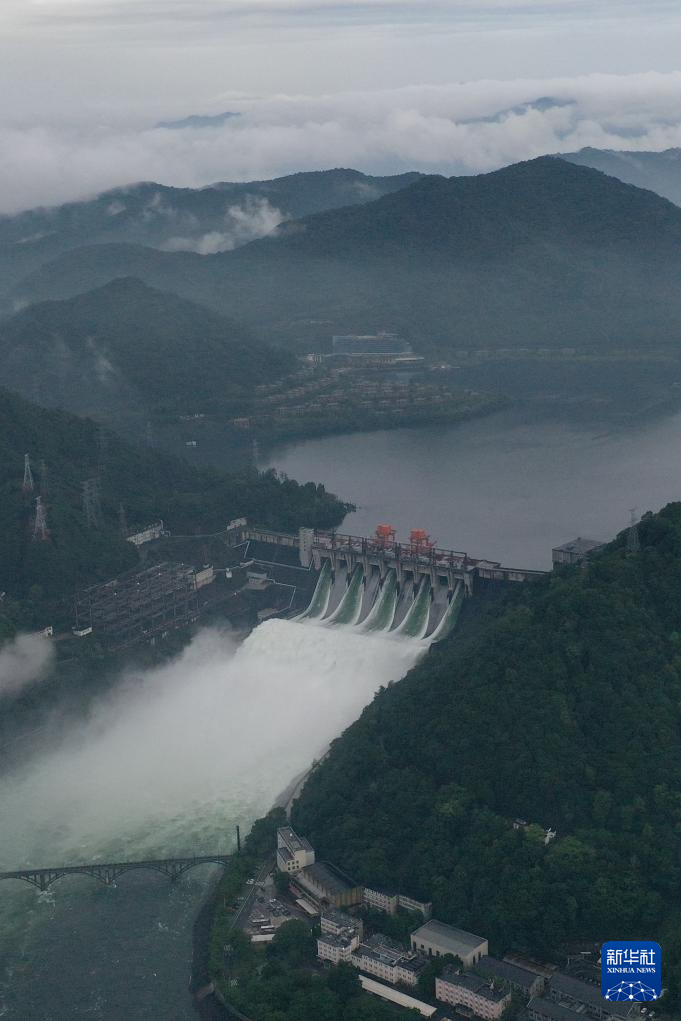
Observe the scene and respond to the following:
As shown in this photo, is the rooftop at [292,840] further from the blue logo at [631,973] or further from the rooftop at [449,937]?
the blue logo at [631,973]

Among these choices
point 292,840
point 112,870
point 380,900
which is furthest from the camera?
point 112,870

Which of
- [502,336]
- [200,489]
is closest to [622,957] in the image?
[200,489]

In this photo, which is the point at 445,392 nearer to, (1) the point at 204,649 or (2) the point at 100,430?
(2) the point at 100,430

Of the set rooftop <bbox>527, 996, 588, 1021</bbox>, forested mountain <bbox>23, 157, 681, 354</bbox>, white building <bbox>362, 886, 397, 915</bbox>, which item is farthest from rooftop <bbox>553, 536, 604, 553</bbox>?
forested mountain <bbox>23, 157, 681, 354</bbox>

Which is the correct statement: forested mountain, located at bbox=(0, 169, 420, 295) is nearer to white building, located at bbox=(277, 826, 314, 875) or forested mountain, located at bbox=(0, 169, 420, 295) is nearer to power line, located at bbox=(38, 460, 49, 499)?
power line, located at bbox=(38, 460, 49, 499)

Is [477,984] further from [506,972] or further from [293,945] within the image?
[293,945]

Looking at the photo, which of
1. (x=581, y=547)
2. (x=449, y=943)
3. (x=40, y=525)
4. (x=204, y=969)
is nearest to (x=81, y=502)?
(x=40, y=525)
